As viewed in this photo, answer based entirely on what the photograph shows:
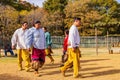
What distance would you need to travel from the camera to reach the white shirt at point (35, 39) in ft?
41.3

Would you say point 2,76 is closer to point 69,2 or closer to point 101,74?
point 101,74

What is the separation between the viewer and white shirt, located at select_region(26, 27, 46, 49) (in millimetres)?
12578

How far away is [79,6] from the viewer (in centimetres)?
5472

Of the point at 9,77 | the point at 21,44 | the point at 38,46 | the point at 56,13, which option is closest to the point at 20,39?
the point at 21,44

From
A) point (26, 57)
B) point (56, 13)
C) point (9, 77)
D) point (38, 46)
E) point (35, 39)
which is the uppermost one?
point (56, 13)

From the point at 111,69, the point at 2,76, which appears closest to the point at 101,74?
the point at 111,69

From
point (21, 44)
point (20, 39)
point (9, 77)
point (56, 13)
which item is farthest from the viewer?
point (56, 13)

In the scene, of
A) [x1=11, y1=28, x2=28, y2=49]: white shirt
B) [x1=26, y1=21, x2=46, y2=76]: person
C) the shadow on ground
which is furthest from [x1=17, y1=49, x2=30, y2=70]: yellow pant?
[x1=26, y1=21, x2=46, y2=76]: person

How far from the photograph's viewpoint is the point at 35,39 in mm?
12617

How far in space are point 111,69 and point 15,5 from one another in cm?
4617

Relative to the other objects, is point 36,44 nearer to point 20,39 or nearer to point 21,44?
point 21,44

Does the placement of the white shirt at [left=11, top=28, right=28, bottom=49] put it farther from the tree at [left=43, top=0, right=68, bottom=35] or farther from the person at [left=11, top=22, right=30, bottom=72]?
the tree at [left=43, top=0, right=68, bottom=35]

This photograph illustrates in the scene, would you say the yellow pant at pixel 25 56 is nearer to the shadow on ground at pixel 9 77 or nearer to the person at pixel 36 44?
the shadow on ground at pixel 9 77

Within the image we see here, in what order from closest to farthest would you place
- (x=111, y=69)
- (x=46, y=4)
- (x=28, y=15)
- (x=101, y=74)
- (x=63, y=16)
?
(x=101, y=74) → (x=111, y=69) → (x=28, y=15) → (x=63, y=16) → (x=46, y=4)
